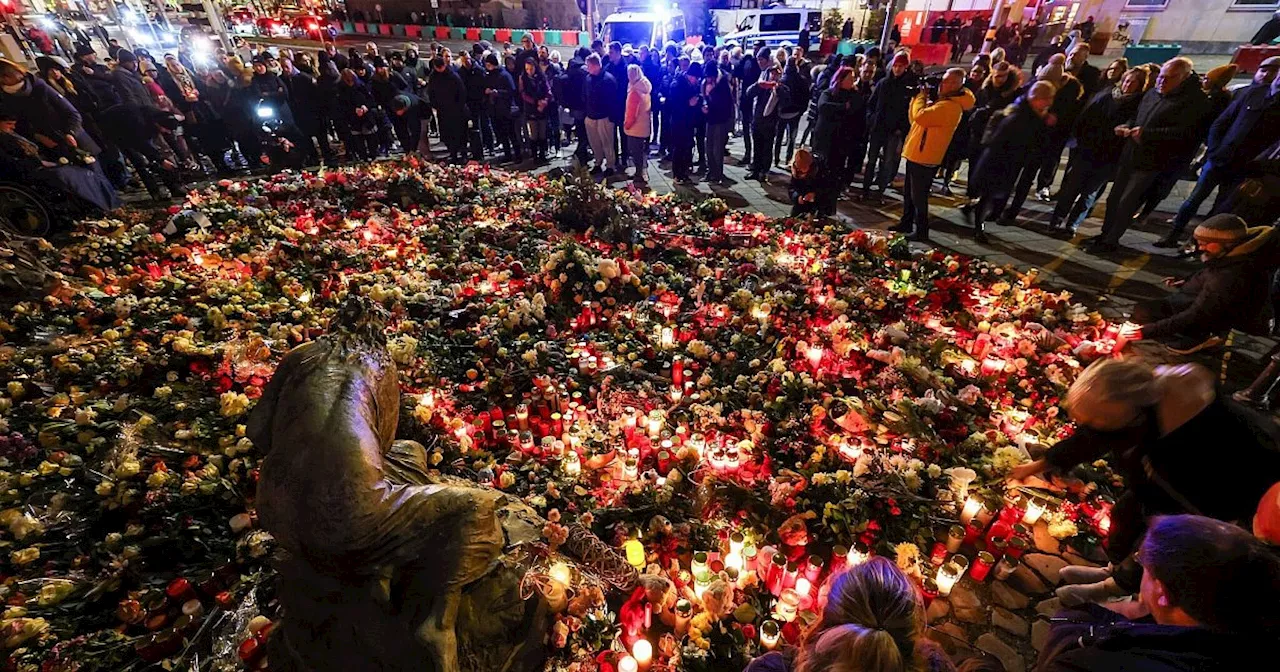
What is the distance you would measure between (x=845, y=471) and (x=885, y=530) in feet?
1.39

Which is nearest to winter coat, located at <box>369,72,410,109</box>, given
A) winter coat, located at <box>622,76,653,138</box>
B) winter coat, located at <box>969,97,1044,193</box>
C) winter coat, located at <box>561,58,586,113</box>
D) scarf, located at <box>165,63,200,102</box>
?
scarf, located at <box>165,63,200,102</box>

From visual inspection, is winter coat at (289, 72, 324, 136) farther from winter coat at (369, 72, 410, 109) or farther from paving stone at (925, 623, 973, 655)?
paving stone at (925, 623, 973, 655)

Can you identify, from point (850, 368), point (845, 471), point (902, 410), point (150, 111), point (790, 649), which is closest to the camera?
point (790, 649)

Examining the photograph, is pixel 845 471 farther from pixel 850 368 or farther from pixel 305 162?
pixel 305 162

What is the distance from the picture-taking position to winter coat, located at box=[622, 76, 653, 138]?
918cm

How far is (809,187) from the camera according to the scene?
7.37 meters

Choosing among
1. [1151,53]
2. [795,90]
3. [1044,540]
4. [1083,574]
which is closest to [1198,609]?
[1083,574]

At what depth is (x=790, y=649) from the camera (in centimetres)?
236

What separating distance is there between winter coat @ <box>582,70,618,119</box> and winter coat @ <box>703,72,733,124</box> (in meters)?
1.71

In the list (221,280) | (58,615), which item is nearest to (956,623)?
(58,615)

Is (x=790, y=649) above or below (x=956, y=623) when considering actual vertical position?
above

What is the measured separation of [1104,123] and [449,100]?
10.3 metres

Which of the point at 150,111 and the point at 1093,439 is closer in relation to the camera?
the point at 1093,439

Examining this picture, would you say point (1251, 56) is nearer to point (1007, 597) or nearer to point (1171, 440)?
point (1171, 440)
